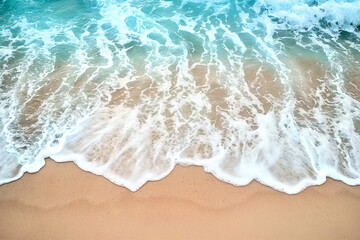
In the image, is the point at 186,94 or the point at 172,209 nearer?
the point at 172,209

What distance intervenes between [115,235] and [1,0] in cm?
1640

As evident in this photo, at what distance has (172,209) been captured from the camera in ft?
15.2

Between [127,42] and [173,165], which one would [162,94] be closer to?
[173,165]

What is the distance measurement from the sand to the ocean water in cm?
27

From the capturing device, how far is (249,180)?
16.7 ft

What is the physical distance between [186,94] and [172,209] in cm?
363

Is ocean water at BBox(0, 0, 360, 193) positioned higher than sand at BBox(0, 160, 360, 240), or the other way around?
ocean water at BBox(0, 0, 360, 193)

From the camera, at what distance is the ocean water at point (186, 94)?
5.43 metres

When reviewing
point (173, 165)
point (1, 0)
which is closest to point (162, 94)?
point (173, 165)

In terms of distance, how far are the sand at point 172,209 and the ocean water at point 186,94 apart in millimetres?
272

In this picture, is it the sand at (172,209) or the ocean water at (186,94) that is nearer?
the sand at (172,209)

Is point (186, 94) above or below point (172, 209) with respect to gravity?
above

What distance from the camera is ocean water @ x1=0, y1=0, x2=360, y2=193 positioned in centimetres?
543

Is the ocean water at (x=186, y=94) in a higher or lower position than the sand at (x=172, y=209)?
higher
